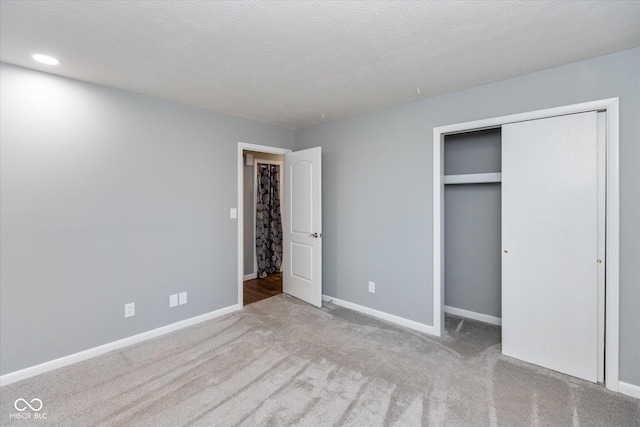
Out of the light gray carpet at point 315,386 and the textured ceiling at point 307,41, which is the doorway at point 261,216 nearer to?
the light gray carpet at point 315,386

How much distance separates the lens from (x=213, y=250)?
350 cm

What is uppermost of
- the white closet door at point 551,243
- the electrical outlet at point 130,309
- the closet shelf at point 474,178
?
the closet shelf at point 474,178

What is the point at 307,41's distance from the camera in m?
1.94

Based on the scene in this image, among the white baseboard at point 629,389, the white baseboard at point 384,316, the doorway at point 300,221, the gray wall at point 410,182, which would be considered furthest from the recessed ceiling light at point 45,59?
the white baseboard at point 629,389

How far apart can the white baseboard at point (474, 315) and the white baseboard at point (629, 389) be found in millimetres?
1169

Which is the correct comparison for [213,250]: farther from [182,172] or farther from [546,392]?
[546,392]

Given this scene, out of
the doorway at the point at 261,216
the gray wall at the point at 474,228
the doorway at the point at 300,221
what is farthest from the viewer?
the doorway at the point at 261,216

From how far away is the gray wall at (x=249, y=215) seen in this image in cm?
539

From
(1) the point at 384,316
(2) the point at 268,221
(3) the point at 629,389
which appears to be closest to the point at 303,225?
(1) the point at 384,316

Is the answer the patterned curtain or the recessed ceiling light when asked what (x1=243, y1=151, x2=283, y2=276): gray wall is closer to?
the patterned curtain

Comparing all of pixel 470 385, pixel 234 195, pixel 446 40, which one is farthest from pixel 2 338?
pixel 446 40

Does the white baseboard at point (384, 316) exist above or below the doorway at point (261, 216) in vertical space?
below

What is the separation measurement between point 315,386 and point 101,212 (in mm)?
2343

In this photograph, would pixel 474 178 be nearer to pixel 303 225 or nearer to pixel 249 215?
pixel 303 225
